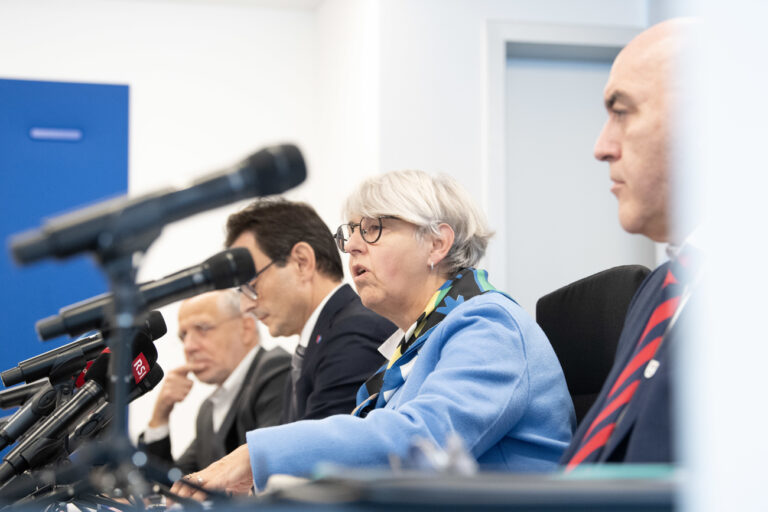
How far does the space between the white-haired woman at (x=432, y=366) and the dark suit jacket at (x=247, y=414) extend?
1070mm

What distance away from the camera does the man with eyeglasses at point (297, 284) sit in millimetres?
2500

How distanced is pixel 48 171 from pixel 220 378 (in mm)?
1292

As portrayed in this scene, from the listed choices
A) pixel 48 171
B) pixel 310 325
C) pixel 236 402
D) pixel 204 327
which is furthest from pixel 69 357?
pixel 48 171

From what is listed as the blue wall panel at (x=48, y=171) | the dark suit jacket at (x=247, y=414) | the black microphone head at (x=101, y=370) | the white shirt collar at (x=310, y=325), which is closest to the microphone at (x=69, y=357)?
the black microphone head at (x=101, y=370)

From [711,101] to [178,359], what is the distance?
377 centimetres

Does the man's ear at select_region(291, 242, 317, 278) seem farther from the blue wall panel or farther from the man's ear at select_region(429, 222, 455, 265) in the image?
the blue wall panel

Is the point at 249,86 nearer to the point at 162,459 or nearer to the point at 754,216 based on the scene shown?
the point at 162,459

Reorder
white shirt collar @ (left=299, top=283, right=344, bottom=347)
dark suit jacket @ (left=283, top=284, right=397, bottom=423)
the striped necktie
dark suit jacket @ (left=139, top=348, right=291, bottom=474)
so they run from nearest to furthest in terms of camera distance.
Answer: the striped necktie < dark suit jacket @ (left=283, top=284, right=397, bottom=423) < white shirt collar @ (left=299, top=283, right=344, bottom=347) < dark suit jacket @ (left=139, top=348, right=291, bottom=474)

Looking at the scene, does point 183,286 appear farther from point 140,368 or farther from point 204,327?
point 204,327

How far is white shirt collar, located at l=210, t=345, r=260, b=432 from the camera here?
3277mm

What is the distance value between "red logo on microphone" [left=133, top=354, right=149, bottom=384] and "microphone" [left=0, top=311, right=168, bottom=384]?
0.06 m

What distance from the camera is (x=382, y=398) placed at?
1785 mm

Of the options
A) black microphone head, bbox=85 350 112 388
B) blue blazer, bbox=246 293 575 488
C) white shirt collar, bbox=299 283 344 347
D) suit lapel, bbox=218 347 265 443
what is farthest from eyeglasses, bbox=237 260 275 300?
black microphone head, bbox=85 350 112 388

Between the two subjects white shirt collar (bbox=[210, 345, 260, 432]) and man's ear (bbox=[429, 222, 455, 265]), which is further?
white shirt collar (bbox=[210, 345, 260, 432])
